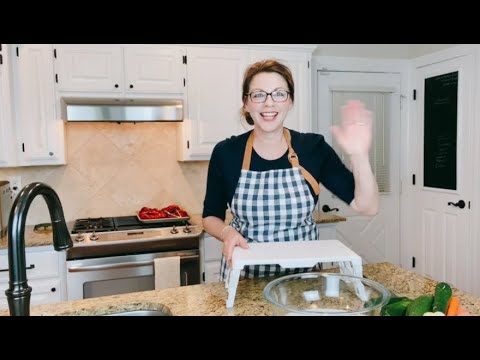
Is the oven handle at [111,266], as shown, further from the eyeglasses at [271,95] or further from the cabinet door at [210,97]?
the eyeglasses at [271,95]

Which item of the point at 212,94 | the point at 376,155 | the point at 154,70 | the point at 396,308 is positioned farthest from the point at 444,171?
the point at 396,308

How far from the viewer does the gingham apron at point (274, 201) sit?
5.20 feet

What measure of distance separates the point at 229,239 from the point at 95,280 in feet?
5.22

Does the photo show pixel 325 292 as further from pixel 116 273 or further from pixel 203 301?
pixel 116 273

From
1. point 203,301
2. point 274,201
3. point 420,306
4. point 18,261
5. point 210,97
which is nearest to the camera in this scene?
point 18,261

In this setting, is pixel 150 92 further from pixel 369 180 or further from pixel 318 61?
pixel 369 180

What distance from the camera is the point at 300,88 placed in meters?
3.18

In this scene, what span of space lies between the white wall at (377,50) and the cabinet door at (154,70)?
1232 mm

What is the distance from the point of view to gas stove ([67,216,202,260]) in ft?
8.29

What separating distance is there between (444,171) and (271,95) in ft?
7.99

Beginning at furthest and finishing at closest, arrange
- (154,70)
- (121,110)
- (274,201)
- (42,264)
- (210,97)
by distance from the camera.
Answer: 1. (210,97)
2. (154,70)
3. (121,110)
4. (42,264)
5. (274,201)

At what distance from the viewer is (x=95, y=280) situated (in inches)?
99.7
